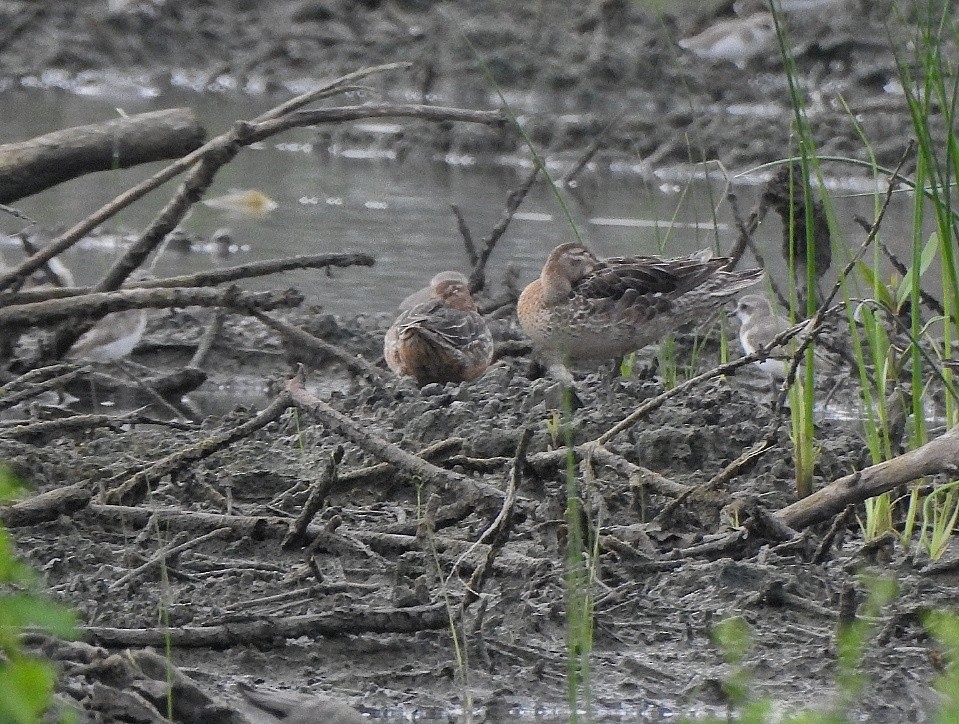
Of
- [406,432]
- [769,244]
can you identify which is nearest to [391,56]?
[769,244]

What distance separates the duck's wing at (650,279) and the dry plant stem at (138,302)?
8.01ft

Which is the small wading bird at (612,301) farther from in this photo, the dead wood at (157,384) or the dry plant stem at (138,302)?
the dry plant stem at (138,302)

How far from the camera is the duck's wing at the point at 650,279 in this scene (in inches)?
293

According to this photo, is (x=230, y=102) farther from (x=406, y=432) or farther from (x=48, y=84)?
(x=406, y=432)

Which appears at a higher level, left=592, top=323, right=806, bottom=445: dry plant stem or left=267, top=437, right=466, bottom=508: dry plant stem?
left=592, top=323, right=806, bottom=445: dry plant stem

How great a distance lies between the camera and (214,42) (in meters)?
19.7

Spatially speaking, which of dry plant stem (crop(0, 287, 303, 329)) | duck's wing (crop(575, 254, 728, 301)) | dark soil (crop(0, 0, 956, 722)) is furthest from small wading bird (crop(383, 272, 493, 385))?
dry plant stem (crop(0, 287, 303, 329))

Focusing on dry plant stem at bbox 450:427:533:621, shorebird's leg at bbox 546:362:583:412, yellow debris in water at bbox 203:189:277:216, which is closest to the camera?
dry plant stem at bbox 450:427:533:621

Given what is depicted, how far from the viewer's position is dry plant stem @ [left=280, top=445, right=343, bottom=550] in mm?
4387

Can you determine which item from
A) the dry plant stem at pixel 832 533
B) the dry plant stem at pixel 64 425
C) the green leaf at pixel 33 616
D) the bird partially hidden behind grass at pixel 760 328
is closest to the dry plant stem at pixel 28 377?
the dry plant stem at pixel 64 425

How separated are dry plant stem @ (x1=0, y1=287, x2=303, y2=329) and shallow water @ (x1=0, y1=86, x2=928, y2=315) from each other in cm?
312

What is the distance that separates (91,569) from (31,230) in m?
6.43

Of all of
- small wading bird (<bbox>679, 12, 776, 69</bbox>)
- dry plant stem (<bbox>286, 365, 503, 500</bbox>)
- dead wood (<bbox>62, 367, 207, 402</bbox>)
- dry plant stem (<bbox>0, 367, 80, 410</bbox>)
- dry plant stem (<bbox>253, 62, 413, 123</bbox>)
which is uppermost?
small wading bird (<bbox>679, 12, 776, 69</bbox>)

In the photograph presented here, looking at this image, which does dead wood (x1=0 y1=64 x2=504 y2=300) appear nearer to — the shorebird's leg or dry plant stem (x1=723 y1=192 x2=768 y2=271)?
the shorebird's leg
